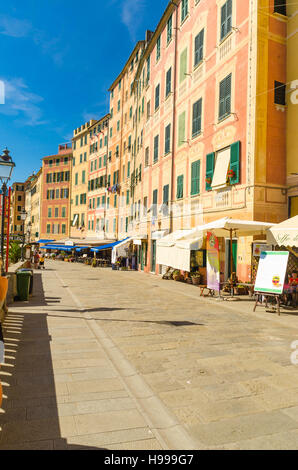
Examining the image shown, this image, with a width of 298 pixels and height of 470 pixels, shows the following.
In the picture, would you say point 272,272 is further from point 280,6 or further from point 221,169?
point 280,6

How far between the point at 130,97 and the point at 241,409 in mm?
36591

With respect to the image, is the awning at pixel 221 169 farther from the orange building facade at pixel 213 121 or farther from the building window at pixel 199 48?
the building window at pixel 199 48

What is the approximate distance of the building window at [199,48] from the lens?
19.2 m

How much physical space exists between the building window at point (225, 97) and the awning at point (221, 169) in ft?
5.63

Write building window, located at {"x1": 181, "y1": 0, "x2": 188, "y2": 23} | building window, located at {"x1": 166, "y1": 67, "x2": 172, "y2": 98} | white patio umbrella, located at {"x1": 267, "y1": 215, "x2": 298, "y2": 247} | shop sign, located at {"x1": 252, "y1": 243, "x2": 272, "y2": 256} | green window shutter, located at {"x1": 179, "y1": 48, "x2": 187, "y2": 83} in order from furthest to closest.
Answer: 1. building window, located at {"x1": 166, "y1": 67, "x2": 172, "y2": 98}
2. building window, located at {"x1": 181, "y1": 0, "x2": 188, "y2": 23}
3. green window shutter, located at {"x1": 179, "y1": 48, "x2": 187, "y2": 83}
4. shop sign, located at {"x1": 252, "y1": 243, "x2": 272, "y2": 256}
5. white patio umbrella, located at {"x1": 267, "y1": 215, "x2": 298, "y2": 247}

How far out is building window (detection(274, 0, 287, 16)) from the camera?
14.8 metres

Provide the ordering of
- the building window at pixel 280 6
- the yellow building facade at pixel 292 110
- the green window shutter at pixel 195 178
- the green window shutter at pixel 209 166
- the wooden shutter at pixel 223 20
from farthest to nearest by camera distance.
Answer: the green window shutter at pixel 195 178
the green window shutter at pixel 209 166
the wooden shutter at pixel 223 20
the building window at pixel 280 6
the yellow building facade at pixel 292 110

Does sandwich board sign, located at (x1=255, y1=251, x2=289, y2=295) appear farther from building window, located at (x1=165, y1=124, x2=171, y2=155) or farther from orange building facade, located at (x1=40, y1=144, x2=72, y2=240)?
orange building facade, located at (x1=40, y1=144, x2=72, y2=240)

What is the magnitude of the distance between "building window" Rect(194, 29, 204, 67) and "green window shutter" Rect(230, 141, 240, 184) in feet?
22.1

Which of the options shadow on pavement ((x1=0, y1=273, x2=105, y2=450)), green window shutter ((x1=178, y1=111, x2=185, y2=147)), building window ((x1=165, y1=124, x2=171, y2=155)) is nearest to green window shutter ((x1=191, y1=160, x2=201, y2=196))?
green window shutter ((x1=178, y1=111, x2=185, y2=147))

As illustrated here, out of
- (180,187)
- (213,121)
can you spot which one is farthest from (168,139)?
(213,121)

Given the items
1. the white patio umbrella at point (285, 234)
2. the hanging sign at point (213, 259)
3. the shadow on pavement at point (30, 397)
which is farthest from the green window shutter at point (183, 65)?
the shadow on pavement at point (30, 397)

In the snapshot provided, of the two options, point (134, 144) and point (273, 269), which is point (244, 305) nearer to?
point (273, 269)

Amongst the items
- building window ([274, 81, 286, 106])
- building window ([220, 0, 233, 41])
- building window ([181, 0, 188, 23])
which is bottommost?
building window ([274, 81, 286, 106])
